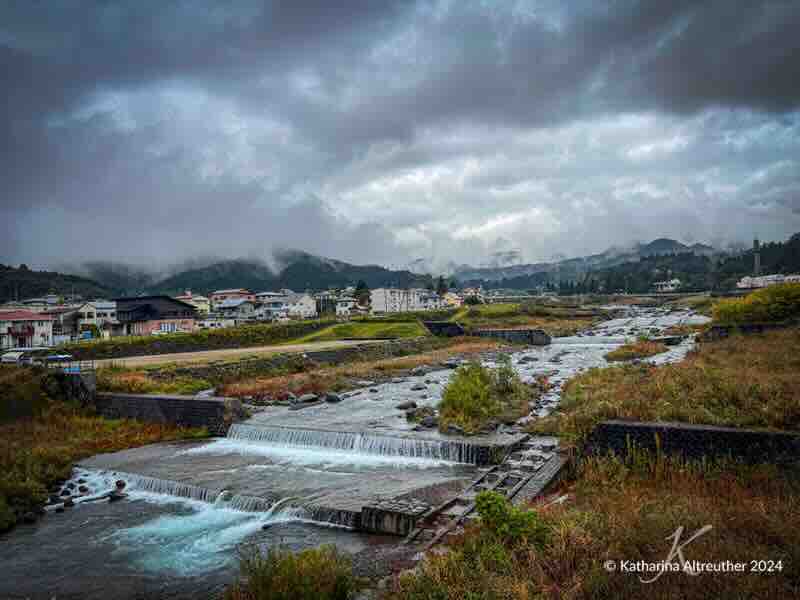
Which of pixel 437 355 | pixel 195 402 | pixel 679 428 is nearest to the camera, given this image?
pixel 679 428

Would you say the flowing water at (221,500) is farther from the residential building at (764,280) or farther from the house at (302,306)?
the residential building at (764,280)

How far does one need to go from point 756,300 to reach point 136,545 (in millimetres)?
47325

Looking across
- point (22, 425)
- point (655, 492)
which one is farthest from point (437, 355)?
point (655, 492)

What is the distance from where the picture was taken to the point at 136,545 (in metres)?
12.0

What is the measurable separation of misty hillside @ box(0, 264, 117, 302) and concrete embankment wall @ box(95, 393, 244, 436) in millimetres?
104702

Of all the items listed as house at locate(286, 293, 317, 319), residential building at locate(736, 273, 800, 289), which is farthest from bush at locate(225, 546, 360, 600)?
residential building at locate(736, 273, 800, 289)

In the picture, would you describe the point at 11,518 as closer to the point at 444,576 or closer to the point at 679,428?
the point at 444,576

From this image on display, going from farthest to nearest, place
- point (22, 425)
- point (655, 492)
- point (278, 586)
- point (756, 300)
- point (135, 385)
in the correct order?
1. point (756, 300)
2. point (135, 385)
3. point (22, 425)
4. point (655, 492)
5. point (278, 586)

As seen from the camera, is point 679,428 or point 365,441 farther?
point 365,441

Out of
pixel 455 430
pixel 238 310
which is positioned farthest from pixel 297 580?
pixel 238 310

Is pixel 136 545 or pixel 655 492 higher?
pixel 655 492

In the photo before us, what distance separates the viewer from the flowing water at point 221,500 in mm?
10742

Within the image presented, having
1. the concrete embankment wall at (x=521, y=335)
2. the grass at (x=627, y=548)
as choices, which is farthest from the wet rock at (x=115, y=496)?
the concrete embankment wall at (x=521, y=335)

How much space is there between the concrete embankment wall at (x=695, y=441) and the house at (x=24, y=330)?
5924 centimetres
